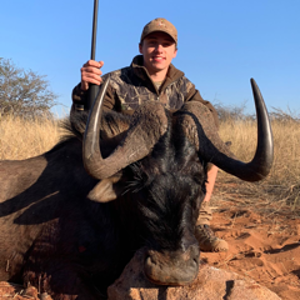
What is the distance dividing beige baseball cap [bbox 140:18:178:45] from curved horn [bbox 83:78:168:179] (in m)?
2.69

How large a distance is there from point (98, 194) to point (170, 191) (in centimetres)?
64

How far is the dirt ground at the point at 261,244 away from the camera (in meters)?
3.39

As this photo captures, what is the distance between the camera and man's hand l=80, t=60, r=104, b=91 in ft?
14.8

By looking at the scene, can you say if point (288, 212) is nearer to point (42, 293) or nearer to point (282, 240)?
point (282, 240)

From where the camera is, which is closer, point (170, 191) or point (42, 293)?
point (170, 191)

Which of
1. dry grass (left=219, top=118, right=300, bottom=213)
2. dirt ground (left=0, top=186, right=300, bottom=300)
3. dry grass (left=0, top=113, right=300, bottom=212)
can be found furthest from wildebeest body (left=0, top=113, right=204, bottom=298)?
dry grass (left=219, top=118, right=300, bottom=213)

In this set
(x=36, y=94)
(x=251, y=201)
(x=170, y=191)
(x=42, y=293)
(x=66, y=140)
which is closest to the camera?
(x=170, y=191)

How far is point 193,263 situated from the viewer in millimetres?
2396

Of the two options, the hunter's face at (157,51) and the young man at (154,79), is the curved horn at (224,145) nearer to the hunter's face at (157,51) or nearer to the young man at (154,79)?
the young man at (154,79)

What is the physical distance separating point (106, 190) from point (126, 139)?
471 mm

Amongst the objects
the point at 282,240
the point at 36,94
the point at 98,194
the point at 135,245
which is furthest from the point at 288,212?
the point at 36,94

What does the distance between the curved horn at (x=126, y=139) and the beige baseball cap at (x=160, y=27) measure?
269 cm

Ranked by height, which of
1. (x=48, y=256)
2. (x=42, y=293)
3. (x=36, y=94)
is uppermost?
(x=36, y=94)

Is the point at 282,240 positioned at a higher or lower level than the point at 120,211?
lower
